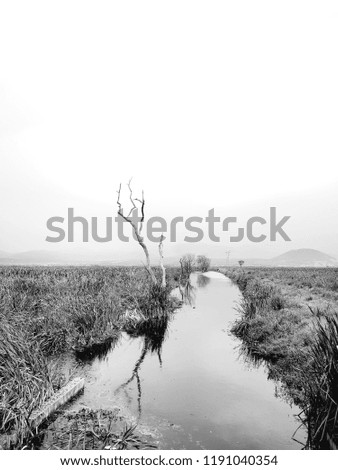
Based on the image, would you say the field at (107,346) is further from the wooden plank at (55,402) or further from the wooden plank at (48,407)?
the wooden plank at (55,402)

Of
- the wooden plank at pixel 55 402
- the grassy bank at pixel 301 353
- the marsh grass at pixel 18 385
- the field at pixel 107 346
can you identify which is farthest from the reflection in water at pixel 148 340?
the grassy bank at pixel 301 353

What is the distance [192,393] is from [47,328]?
20.1 ft

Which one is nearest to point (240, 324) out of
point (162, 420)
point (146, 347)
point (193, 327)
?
point (193, 327)

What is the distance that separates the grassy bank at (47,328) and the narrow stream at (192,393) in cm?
104

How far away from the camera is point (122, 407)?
6.95m

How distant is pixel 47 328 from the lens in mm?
11242

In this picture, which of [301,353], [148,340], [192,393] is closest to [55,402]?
[192,393]

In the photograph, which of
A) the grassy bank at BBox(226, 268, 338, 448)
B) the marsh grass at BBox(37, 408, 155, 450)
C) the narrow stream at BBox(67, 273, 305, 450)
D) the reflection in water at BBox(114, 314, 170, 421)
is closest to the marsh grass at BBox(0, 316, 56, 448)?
the marsh grass at BBox(37, 408, 155, 450)

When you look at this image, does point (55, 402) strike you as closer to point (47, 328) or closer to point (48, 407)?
point (48, 407)

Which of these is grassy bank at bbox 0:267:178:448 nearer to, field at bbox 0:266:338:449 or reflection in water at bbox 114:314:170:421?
field at bbox 0:266:338:449

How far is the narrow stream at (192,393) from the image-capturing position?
5.95 metres

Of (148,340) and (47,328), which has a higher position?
(47,328)
